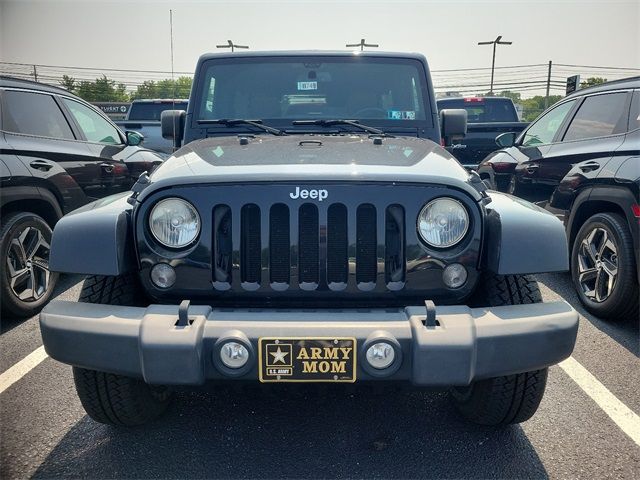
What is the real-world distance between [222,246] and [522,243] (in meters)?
1.26

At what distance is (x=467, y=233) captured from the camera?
7.12ft

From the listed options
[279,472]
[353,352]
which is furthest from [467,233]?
[279,472]

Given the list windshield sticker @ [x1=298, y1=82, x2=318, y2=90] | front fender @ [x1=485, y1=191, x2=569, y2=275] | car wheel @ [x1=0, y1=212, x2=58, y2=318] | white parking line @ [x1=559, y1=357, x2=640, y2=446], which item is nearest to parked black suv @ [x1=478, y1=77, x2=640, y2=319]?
white parking line @ [x1=559, y1=357, x2=640, y2=446]

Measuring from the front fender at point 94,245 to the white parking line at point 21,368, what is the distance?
1.33 metres

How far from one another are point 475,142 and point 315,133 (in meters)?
5.81

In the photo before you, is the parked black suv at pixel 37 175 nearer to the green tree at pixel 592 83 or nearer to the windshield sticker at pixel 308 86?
the windshield sticker at pixel 308 86

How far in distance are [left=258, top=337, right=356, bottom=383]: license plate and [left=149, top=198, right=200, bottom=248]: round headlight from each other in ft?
1.93

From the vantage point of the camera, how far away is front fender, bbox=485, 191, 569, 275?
6.91ft

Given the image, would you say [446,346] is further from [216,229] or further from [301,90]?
[301,90]

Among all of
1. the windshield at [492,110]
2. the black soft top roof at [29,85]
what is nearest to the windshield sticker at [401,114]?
the black soft top roof at [29,85]

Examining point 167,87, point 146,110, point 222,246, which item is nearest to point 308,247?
point 222,246

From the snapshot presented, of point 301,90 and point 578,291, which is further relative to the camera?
point 578,291

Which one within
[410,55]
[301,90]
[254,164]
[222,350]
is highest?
[410,55]

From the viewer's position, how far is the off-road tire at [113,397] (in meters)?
2.30
